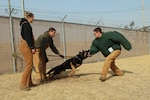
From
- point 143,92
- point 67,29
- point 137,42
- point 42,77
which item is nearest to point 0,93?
point 42,77

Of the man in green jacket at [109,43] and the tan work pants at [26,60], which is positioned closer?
the tan work pants at [26,60]

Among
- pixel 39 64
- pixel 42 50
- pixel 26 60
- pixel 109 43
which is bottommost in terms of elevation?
pixel 39 64

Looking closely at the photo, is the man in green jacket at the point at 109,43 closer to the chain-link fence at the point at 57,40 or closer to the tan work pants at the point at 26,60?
the tan work pants at the point at 26,60

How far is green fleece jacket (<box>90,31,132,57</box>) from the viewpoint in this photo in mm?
8672

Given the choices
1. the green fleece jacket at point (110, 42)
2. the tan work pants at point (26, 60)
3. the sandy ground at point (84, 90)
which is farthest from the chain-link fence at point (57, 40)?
the tan work pants at point (26, 60)

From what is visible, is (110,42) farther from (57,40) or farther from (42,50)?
(57,40)

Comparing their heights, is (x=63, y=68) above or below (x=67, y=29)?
below

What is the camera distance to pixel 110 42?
877cm

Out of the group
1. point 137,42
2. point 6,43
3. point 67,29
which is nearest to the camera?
point 6,43

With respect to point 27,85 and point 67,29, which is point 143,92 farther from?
point 67,29

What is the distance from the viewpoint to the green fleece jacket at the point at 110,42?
28.5 feet

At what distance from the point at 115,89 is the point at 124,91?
0.25 meters

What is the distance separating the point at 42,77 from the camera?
874cm

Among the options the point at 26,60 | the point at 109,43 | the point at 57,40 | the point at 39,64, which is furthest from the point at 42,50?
the point at 57,40
